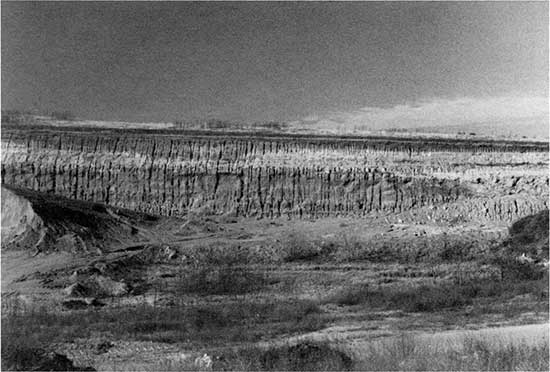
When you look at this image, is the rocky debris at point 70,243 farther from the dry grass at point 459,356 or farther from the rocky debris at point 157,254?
the dry grass at point 459,356

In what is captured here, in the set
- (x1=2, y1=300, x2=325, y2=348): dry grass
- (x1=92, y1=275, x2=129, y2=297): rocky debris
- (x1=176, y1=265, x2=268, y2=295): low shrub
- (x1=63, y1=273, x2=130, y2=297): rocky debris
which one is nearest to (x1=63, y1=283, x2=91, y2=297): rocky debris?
(x1=63, y1=273, x2=130, y2=297): rocky debris

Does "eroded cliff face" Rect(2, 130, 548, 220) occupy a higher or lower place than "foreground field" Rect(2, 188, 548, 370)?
higher

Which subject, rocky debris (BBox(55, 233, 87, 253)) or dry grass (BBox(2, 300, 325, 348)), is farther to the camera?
rocky debris (BBox(55, 233, 87, 253))

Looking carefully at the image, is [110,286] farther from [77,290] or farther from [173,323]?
[173,323]

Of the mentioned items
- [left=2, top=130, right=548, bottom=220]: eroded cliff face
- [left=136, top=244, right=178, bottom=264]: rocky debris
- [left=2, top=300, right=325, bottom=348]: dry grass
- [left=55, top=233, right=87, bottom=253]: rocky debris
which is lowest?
[left=2, top=300, right=325, bottom=348]: dry grass

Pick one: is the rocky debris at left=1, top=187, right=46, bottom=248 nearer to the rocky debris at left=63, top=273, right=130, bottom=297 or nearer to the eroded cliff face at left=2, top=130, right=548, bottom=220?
the rocky debris at left=63, top=273, right=130, bottom=297

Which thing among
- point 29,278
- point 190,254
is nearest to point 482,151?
point 190,254

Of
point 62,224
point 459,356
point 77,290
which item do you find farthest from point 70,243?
point 459,356

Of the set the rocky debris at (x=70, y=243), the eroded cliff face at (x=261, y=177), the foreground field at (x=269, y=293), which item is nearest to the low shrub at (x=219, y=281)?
the foreground field at (x=269, y=293)

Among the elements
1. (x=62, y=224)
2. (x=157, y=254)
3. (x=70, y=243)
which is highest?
(x=62, y=224)

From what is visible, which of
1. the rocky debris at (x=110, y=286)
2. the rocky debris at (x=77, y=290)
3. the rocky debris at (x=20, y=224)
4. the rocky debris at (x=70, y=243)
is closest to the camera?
the rocky debris at (x=77, y=290)
